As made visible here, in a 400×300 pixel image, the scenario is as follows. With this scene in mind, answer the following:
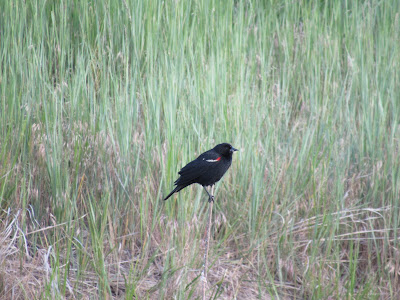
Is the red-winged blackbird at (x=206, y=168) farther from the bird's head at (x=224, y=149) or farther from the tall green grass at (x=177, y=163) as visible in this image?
the tall green grass at (x=177, y=163)

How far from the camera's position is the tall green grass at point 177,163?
2732mm

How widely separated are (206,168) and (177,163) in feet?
1.70

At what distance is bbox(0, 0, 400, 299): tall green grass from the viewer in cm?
273

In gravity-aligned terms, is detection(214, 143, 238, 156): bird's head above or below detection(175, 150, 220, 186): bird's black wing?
above

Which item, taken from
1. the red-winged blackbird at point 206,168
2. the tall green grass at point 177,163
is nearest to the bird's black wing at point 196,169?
the red-winged blackbird at point 206,168

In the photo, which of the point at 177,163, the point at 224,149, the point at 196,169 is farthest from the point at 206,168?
the point at 177,163

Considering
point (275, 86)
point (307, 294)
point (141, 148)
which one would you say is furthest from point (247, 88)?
point (307, 294)

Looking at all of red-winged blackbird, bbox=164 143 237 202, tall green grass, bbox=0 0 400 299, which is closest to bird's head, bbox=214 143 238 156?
red-winged blackbird, bbox=164 143 237 202

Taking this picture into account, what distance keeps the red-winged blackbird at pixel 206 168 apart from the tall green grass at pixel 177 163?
1.36 ft

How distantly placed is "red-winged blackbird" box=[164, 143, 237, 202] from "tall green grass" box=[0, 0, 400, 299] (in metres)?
0.42

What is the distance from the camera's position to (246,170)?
10.2 feet

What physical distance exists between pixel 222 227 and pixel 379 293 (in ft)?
3.14

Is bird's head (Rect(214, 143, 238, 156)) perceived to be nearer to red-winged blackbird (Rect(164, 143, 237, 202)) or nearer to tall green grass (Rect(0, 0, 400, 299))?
red-winged blackbird (Rect(164, 143, 237, 202))

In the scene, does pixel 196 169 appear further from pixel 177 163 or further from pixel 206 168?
pixel 177 163
